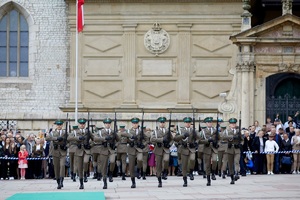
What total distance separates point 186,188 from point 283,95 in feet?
39.6

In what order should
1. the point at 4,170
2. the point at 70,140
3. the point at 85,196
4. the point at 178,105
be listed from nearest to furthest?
the point at 85,196, the point at 70,140, the point at 4,170, the point at 178,105

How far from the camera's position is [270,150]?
109 ft

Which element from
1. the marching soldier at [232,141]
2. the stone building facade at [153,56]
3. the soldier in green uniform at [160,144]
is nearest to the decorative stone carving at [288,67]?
the stone building facade at [153,56]

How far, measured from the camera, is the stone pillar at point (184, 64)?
41.5 meters

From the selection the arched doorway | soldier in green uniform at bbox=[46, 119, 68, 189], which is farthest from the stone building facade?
soldier in green uniform at bbox=[46, 119, 68, 189]

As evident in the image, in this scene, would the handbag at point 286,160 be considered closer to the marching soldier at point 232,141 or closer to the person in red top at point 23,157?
the marching soldier at point 232,141

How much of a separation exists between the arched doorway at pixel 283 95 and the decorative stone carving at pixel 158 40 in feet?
19.7

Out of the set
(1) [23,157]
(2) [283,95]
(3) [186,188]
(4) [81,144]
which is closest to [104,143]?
(4) [81,144]

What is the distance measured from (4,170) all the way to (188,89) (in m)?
11.1

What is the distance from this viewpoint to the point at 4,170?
33.2m

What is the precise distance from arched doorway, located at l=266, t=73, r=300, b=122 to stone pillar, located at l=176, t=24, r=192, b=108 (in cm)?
493

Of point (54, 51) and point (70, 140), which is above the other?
point (54, 51)

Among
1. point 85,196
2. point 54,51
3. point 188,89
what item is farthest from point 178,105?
point 85,196

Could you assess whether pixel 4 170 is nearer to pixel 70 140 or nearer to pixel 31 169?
pixel 31 169
